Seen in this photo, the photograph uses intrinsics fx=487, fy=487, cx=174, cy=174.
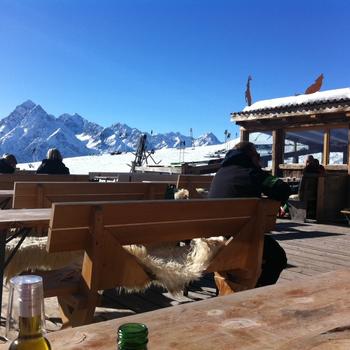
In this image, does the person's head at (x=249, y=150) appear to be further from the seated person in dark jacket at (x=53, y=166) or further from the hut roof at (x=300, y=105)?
the hut roof at (x=300, y=105)

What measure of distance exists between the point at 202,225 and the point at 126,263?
26.4 inches

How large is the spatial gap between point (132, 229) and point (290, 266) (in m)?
3.08

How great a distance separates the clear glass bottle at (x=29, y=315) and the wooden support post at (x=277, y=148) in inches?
469

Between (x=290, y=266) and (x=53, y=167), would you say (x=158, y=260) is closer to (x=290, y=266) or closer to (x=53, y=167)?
(x=290, y=266)

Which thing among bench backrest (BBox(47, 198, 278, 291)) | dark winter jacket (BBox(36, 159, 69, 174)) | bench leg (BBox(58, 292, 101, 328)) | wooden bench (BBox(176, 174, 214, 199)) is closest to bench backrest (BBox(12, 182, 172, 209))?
wooden bench (BBox(176, 174, 214, 199))

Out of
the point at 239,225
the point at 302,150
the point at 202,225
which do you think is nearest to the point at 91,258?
the point at 202,225

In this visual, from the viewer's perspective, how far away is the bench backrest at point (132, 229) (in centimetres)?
268

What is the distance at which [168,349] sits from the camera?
117 cm

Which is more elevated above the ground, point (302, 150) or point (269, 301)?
point (302, 150)

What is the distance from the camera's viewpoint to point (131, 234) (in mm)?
2928

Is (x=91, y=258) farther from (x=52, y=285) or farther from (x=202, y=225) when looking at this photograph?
(x=202, y=225)

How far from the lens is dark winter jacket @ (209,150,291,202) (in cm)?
376

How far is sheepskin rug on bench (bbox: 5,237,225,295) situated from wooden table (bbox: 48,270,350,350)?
1.36 m

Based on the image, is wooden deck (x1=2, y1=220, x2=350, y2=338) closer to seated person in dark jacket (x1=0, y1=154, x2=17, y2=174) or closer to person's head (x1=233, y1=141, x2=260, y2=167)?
person's head (x1=233, y1=141, x2=260, y2=167)
